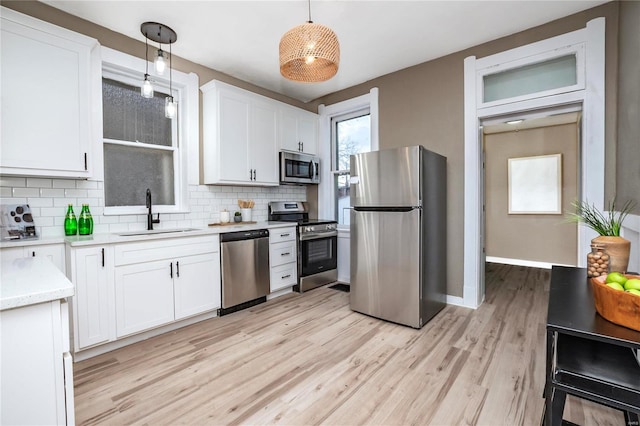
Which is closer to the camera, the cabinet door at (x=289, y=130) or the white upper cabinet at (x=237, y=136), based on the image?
the white upper cabinet at (x=237, y=136)

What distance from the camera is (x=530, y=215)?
5.28 metres

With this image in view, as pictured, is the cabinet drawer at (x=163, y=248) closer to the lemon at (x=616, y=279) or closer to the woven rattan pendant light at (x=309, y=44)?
the woven rattan pendant light at (x=309, y=44)

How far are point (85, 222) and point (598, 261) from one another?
3.48 m

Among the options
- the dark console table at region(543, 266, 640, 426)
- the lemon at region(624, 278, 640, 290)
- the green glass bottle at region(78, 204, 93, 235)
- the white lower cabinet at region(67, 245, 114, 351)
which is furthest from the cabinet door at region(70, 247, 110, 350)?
the lemon at region(624, 278, 640, 290)

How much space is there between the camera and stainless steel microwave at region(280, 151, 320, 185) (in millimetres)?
3942

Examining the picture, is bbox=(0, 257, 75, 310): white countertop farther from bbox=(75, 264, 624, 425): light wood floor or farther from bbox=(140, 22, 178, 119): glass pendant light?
bbox=(140, 22, 178, 119): glass pendant light

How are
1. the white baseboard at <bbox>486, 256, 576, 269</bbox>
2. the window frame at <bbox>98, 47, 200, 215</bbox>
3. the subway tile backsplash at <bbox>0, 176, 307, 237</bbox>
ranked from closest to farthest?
1. the subway tile backsplash at <bbox>0, 176, 307, 237</bbox>
2. the window frame at <bbox>98, 47, 200, 215</bbox>
3. the white baseboard at <bbox>486, 256, 576, 269</bbox>

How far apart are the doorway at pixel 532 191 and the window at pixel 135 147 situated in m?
4.72

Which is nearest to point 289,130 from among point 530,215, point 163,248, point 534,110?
point 163,248

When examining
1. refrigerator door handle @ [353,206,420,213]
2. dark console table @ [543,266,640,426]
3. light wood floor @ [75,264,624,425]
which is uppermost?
refrigerator door handle @ [353,206,420,213]

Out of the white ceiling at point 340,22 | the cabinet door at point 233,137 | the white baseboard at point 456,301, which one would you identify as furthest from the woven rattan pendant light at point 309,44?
the white baseboard at point 456,301

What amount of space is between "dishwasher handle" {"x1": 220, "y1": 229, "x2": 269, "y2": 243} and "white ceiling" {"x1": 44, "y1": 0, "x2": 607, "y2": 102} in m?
1.92

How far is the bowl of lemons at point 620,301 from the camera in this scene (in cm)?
94

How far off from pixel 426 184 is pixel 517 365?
156 centimetres
